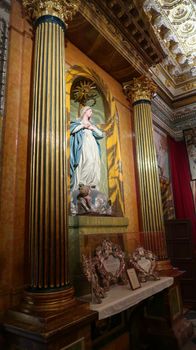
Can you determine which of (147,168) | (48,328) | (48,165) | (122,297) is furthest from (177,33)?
(48,328)

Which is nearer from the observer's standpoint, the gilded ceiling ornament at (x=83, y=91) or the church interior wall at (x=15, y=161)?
the church interior wall at (x=15, y=161)

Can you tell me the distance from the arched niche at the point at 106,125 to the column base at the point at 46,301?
1.78 meters

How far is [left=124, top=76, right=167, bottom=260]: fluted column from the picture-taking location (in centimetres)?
459

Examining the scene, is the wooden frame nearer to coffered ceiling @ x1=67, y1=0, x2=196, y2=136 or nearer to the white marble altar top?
coffered ceiling @ x1=67, y1=0, x2=196, y2=136

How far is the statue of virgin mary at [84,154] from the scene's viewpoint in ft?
12.8

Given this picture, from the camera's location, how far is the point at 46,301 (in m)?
2.38

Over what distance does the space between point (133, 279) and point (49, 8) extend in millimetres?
3428

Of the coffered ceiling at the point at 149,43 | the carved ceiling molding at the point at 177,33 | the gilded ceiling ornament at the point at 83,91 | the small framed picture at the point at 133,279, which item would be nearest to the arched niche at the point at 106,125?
the gilded ceiling ornament at the point at 83,91

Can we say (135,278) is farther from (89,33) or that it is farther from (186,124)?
(186,124)

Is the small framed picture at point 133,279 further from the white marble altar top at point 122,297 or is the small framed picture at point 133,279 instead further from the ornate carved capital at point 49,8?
the ornate carved capital at point 49,8

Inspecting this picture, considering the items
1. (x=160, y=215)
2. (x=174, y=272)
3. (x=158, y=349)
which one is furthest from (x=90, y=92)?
(x=158, y=349)

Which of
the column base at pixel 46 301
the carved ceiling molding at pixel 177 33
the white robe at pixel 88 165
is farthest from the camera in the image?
the carved ceiling molding at pixel 177 33

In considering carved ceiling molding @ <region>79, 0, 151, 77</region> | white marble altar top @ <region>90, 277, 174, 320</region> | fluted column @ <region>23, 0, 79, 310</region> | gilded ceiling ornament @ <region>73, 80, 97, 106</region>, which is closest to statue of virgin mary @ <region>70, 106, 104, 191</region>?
gilded ceiling ornament @ <region>73, 80, 97, 106</region>

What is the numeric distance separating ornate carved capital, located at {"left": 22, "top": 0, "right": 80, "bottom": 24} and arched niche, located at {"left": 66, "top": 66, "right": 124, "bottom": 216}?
2.63 feet
